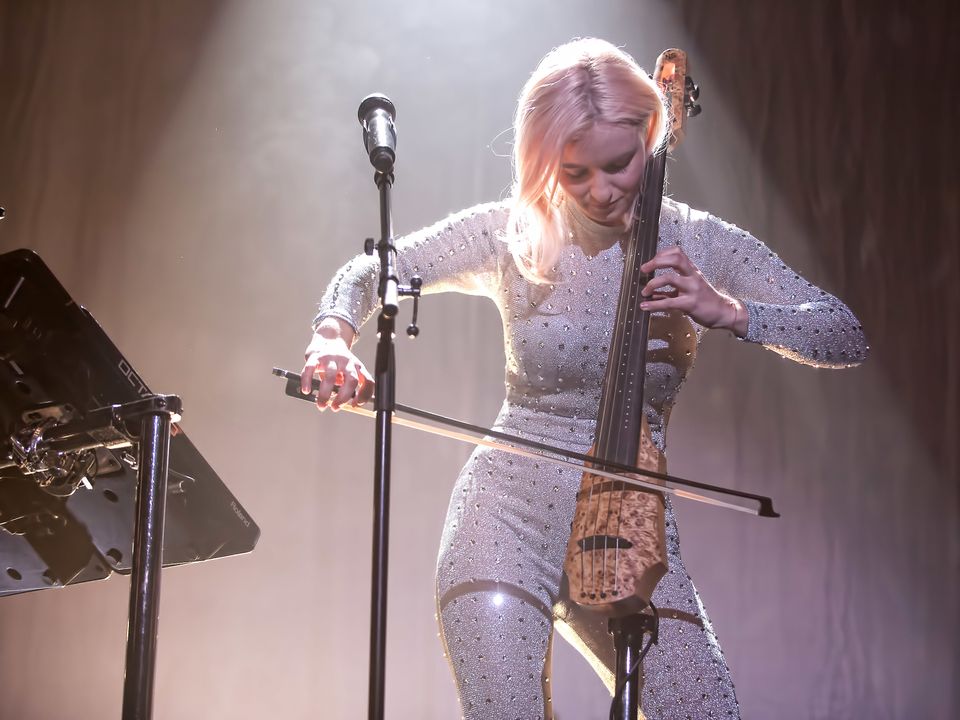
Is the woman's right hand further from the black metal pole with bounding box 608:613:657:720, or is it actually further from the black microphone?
the black metal pole with bounding box 608:613:657:720

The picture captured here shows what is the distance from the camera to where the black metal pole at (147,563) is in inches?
36.0

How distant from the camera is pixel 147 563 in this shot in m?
0.93

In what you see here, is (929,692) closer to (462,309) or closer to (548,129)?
(462,309)

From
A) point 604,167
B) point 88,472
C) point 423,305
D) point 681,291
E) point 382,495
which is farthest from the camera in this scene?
point 423,305

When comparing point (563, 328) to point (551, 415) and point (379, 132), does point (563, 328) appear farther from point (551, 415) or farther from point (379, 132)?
point (379, 132)

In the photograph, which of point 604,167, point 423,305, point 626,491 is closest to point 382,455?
point 626,491

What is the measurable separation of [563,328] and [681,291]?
0.62ft

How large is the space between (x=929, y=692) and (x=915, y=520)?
45 cm

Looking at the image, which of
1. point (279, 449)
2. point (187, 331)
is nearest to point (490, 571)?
point (279, 449)

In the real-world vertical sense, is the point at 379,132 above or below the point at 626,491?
above

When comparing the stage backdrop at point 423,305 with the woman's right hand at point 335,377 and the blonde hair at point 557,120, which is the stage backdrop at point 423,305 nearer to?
the blonde hair at point 557,120

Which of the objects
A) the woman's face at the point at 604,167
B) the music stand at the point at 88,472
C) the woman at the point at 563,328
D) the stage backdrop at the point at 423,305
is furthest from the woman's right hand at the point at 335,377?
the stage backdrop at the point at 423,305

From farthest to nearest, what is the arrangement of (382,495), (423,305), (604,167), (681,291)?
1. (423,305)
2. (604,167)
3. (681,291)
4. (382,495)

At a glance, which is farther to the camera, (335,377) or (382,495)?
(335,377)
